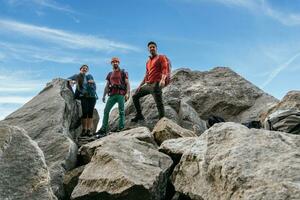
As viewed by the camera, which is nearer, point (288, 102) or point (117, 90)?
point (117, 90)

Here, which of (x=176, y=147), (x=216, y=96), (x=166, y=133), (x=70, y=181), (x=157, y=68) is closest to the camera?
(x=176, y=147)

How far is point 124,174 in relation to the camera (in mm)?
11227

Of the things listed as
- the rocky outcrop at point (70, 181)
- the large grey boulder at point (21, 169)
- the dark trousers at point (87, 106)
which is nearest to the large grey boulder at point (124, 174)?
the rocky outcrop at point (70, 181)

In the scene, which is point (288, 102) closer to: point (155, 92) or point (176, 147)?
point (155, 92)

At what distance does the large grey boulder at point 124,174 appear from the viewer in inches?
431

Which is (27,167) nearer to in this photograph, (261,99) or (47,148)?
(47,148)

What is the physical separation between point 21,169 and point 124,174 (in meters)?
3.09

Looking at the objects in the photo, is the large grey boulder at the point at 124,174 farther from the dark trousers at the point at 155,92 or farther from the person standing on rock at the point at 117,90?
the person standing on rock at the point at 117,90

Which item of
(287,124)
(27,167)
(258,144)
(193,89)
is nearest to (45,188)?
(27,167)

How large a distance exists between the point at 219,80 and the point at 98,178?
19.9 metres

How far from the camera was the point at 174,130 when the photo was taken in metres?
16.5

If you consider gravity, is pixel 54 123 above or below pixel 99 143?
above

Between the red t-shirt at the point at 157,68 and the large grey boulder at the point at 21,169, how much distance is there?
10.8m

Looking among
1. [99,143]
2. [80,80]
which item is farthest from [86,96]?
[99,143]
